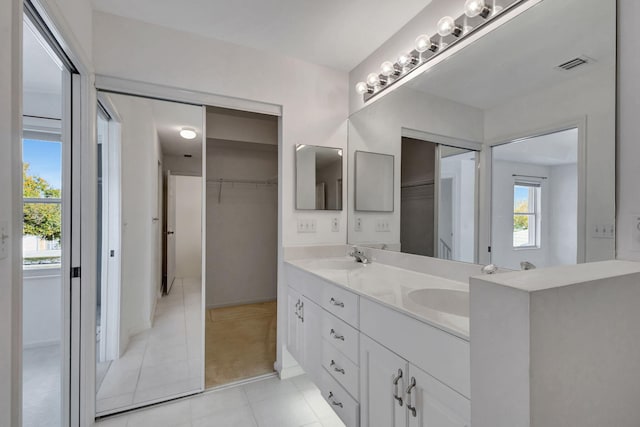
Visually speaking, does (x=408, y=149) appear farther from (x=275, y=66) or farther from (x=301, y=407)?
(x=301, y=407)

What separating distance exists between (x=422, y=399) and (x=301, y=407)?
1.15 metres

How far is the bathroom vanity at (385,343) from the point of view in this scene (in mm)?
837

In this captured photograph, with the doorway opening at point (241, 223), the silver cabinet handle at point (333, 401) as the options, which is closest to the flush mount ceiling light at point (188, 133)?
the doorway opening at point (241, 223)

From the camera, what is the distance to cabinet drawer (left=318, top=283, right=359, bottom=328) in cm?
127

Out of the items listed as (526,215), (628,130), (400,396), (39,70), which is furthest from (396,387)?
(39,70)

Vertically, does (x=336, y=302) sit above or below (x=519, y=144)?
below

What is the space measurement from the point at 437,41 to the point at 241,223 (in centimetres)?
281

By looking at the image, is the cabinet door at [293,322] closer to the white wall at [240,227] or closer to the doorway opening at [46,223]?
the doorway opening at [46,223]

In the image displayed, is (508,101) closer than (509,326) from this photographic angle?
No

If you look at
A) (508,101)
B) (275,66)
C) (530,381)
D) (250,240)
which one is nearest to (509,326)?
(530,381)

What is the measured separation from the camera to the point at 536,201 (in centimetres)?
115

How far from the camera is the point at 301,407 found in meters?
1.77

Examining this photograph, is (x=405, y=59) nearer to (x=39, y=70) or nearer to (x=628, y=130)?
(x=628, y=130)

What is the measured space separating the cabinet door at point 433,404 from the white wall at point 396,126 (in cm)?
106
